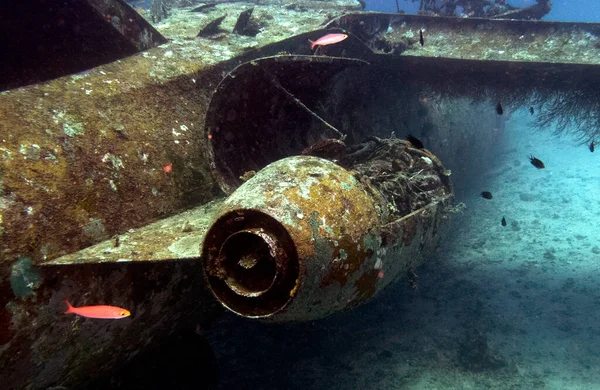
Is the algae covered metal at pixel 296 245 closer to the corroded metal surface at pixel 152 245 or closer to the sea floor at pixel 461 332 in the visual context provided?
the corroded metal surface at pixel 152 245

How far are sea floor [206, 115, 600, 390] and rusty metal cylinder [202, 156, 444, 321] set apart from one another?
3078mm

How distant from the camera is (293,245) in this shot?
93.3 inches

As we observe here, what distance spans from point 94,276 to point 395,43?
6.64m

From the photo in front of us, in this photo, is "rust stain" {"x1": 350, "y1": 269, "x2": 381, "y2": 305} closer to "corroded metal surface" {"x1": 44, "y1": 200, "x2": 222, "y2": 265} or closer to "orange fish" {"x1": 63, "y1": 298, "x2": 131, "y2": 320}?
"corroded metal surface" {"x1": 44, "y1": 200, "x2": 222, "y2": 265}

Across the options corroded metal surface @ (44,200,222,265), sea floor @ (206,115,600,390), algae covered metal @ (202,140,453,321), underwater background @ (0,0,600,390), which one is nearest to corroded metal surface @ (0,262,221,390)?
underwater background @ (0,0,600,390)

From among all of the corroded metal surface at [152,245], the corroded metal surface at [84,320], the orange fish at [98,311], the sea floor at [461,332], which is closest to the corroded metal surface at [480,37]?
the sea floor at [461,332]

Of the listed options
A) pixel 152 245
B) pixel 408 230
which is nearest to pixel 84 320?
pixel 152 245

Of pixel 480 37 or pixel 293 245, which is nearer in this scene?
pixel 293 245

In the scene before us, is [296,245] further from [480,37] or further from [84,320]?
[480,37]

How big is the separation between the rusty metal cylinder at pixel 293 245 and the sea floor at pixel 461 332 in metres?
3.08

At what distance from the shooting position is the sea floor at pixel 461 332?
5406mm

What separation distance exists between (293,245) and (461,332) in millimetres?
5362

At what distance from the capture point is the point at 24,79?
396cm

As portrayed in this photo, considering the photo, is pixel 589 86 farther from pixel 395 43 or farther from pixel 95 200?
pixel 95 200
